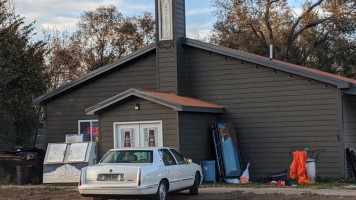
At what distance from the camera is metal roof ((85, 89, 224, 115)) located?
17953 millimetres

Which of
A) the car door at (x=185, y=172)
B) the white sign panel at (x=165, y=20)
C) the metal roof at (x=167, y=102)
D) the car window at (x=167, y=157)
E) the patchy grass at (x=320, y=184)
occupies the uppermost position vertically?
the white sign panel at (x=165, y=20)

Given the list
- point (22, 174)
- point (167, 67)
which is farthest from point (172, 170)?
point (22, 174)

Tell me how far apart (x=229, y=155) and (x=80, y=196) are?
19.8 feet

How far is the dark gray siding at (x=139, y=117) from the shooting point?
18.3 metres

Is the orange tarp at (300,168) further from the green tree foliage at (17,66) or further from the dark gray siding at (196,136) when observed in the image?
the green tree foliage at (17,66)

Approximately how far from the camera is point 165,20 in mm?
20750

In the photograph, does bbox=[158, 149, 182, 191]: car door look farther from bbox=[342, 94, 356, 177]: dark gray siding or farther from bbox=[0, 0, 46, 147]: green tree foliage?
bbox=[0, 0, 46, 147]: green tree foliage

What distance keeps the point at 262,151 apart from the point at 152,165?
7.51 m

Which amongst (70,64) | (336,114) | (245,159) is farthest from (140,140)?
(70,64)

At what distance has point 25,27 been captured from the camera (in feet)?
93.3

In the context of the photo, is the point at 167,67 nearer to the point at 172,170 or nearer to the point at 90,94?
the point at 90,94

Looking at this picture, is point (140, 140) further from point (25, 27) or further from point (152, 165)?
point (25, 27)

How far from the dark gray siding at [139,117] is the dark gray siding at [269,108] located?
8.81 ft

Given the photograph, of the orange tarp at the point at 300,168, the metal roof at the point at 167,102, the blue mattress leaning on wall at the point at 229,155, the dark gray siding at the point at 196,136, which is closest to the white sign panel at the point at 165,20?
the metal roof at the point at 167,102
